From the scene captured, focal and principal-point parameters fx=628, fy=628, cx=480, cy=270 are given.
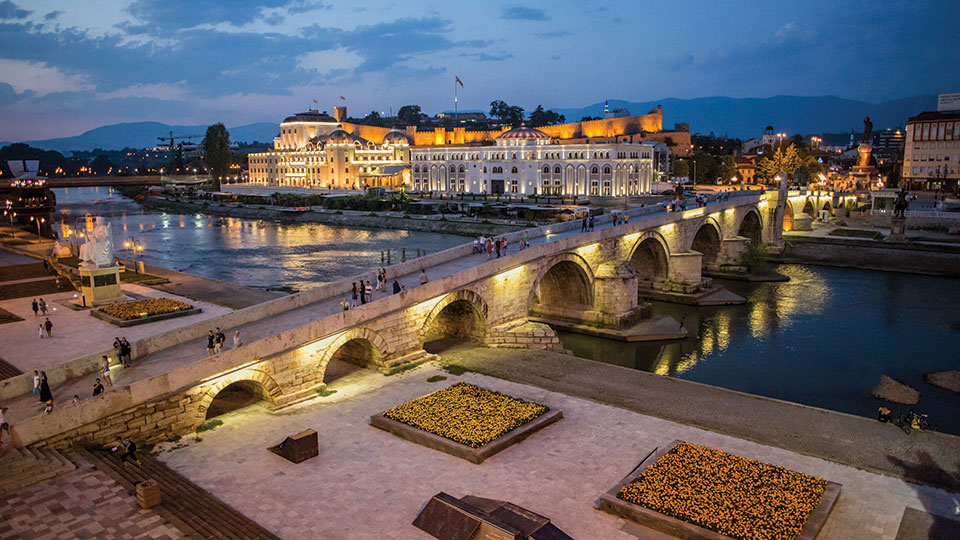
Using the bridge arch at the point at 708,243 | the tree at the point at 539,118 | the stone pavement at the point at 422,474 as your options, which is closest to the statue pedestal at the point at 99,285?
the stone pavement at the point at 422,474

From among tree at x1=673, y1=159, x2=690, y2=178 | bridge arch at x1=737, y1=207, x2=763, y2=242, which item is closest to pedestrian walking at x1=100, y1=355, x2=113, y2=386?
bridge arch at x1=737, y1=207, x2=763, y2=242

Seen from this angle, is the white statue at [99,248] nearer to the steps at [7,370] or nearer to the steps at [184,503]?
the steps at [7,370]

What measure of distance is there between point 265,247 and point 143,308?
99.2 feet

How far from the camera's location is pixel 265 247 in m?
54.2

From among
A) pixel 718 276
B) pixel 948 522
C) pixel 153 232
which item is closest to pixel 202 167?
pixel 153 232

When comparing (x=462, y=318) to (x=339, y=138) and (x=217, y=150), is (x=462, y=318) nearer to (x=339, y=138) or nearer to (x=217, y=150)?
(x=339, y=138)

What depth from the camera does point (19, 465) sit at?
10.8 metres

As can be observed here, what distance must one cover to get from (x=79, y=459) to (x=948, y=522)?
50.8 ft

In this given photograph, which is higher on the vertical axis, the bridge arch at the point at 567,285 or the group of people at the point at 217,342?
the group of people at the point at 217,342

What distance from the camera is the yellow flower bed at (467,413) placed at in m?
13.6

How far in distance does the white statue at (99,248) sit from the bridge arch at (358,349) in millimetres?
13127

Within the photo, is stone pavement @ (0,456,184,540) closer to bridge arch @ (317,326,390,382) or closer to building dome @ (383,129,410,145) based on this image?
bridge arch @ (317,326,390,382)

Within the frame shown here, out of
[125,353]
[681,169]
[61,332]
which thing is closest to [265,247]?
[61,332]

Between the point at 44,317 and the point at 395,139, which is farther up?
the point at 395,139
